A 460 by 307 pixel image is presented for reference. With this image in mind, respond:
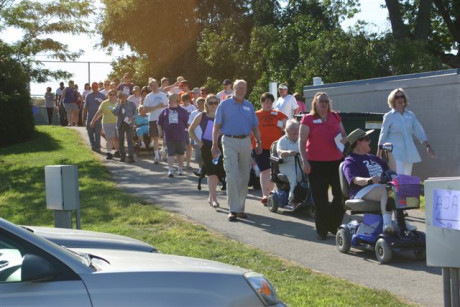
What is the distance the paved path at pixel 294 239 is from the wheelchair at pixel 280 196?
0.49 ft

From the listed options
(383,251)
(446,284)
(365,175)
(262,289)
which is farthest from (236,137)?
(262,289)

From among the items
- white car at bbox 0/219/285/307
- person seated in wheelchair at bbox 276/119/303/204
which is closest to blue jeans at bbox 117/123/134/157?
person seated in wheelchair at bbox 276/119/303/204

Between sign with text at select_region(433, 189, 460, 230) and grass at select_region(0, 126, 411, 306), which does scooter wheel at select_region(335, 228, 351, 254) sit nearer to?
grass at select_region(0, 126, 411, 306)

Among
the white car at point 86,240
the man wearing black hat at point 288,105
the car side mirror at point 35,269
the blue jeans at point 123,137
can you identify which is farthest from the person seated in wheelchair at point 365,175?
the blue jeans at point 123,137

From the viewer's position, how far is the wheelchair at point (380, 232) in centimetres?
888

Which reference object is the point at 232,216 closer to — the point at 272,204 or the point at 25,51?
the point at 272,204

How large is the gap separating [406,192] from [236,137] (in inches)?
140

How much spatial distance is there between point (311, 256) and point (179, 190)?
6.54m

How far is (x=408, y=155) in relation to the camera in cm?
1280

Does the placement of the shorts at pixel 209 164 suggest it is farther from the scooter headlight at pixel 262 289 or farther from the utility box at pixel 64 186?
the scooter headlight at pixel 262 289

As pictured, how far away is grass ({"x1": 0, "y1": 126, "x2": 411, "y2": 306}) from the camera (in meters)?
7.43

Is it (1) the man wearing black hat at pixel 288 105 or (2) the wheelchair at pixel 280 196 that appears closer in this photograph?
(2) the wheelchair at pixel 280 196

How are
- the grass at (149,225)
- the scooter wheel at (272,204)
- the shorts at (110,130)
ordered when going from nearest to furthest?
the grass at (149,225), the scooter wheel at (272,204), the shorts at (110,130)

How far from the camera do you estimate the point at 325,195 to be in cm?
1037
